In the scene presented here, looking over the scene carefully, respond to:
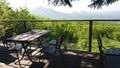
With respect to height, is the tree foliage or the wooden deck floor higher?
the tree foliage

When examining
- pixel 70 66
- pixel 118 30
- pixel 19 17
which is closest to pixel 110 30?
pixel 118 30

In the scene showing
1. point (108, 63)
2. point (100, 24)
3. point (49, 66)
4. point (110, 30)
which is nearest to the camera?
point (108, 63)

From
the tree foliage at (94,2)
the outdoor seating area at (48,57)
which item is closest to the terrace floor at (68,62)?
the outdoor seating area at (48,57)

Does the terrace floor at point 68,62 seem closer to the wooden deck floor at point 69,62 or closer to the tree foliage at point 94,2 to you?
the wooden deck floor at point 69,62

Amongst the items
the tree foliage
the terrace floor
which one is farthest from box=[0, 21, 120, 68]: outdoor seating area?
the tree foliage

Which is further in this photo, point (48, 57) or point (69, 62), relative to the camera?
point (48, 57)

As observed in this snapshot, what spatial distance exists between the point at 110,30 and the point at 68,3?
9.96 feet

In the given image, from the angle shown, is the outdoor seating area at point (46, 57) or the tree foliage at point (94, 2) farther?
the tree foliage at point (94, 2)

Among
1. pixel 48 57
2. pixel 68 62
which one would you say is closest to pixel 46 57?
pixel 48 57

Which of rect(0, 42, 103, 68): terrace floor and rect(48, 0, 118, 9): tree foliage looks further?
rect(48, 0, 118, 9): tree foliage

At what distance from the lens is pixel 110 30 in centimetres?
820

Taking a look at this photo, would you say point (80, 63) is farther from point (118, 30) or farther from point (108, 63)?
point (118, 30)

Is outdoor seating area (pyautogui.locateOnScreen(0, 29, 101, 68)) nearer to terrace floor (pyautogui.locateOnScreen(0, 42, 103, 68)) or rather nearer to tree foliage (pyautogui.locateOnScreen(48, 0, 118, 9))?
terrace floor (pyautogui.locateOnScreen(0, 42, 103, 68))

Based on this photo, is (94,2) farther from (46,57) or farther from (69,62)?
(46,57)
